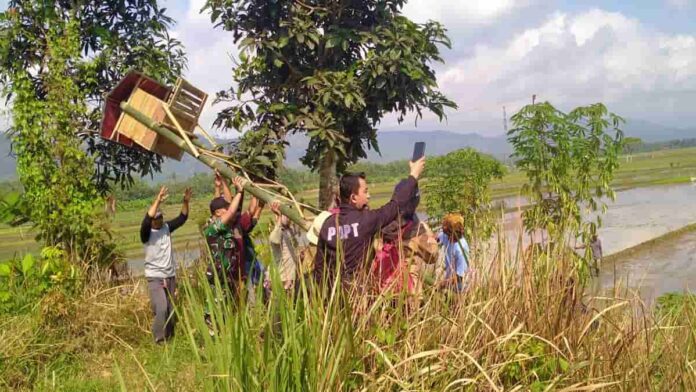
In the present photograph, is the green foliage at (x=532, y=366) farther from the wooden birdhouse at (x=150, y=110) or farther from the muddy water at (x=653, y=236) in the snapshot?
the wooden birdhouse at (x=150, y=110)

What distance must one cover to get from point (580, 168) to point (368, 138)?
2338mm

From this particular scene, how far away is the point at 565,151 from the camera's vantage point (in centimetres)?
641

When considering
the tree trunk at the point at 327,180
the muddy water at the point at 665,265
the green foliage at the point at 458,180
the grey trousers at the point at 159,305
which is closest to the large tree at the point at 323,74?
the tree trunk at the point at 327,180

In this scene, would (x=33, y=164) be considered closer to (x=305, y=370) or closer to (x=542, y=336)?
(x=305, y=370)

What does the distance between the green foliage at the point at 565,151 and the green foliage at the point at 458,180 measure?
172 inches

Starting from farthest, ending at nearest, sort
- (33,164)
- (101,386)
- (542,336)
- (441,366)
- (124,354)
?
(33,164) → (124,354) → (101,386) → (542,336) → (441,366)

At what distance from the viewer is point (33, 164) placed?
20.5ft

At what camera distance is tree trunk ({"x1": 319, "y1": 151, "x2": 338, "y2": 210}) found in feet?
19.6

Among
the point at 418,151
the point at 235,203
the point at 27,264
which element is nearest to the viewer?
the point at 418,151

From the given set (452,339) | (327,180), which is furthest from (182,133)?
(452,339)

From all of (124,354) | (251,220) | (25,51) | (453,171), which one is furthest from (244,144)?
(453,171)

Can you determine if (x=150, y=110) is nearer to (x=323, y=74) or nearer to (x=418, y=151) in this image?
(x=323, y=74)

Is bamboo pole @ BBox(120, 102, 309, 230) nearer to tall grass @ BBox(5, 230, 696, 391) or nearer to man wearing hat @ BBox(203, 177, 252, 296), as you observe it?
man wearing hat @ BBox(203, 177, 252, 296)

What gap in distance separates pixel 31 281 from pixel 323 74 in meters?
3.55
